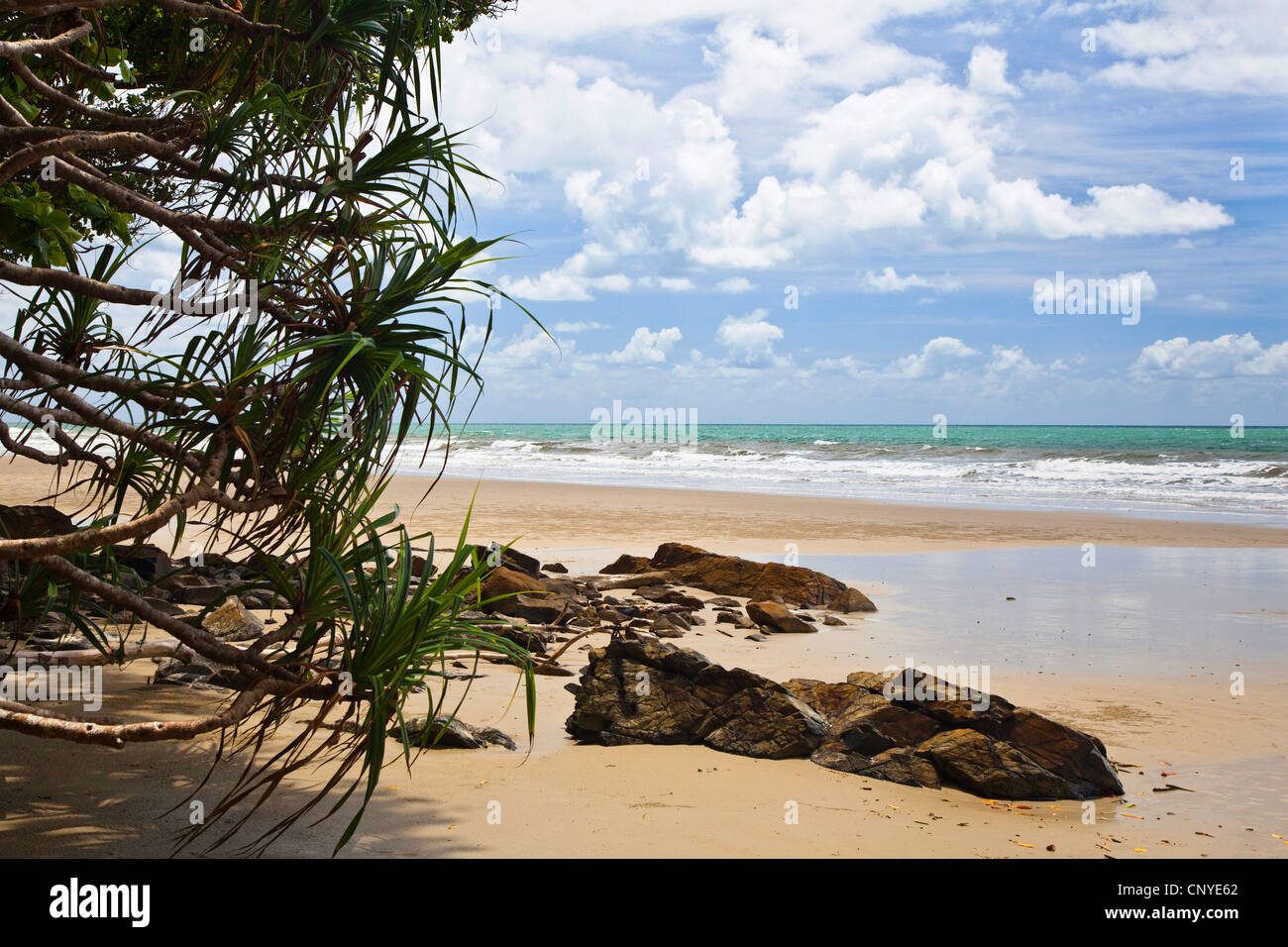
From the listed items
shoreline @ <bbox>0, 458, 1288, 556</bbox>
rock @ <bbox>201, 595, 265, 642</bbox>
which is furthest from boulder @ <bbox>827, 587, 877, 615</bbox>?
rock @ <bbox>201, 595, 265, 642</bbox>

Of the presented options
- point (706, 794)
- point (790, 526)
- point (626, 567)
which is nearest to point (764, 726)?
point (706, 794)

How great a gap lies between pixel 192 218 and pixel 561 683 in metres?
4.15

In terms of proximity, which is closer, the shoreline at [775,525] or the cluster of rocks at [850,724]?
the cluster of rocks at [850,724]

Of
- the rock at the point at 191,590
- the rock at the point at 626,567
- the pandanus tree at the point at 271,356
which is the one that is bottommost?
the rock at the point at 626,567

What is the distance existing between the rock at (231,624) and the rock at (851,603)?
5.54 meters

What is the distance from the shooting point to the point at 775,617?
9000mm

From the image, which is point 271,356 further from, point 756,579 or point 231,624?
point 756,579

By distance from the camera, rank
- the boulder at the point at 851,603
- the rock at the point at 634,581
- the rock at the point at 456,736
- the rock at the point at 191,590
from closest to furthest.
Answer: the rock at the point at 456,736
the rock at the point at 191,590
the boulder at the point at 851,603
the rock at the point at 634,581

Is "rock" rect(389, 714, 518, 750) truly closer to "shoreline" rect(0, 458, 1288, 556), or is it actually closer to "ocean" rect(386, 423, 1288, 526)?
"shoreline" rect(0, 458, 1288, 556)

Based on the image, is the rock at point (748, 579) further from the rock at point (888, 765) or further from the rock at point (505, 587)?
the rock at point (888, 765)

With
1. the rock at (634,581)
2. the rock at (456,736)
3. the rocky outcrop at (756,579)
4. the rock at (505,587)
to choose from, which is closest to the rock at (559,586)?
the rock at (505,587)

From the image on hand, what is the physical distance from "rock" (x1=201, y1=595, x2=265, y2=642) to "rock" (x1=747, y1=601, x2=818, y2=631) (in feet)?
14.1

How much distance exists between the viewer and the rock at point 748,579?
10.4 m

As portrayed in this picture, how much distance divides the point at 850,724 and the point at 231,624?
481cm
